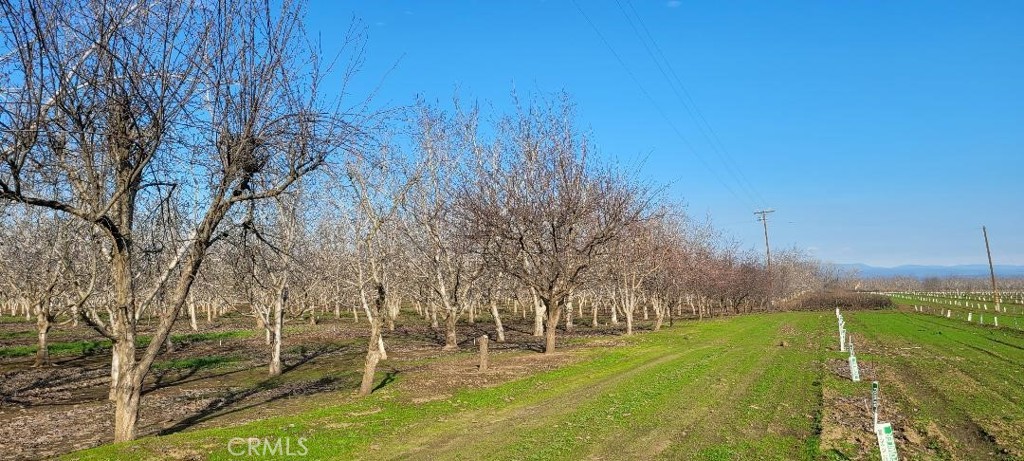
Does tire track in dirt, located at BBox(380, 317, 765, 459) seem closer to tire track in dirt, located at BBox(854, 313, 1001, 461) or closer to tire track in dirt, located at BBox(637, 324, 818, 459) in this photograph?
tire track in dirt, located at BBox(637, 324, 818, 459)

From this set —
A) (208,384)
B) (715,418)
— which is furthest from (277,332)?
(715,418)

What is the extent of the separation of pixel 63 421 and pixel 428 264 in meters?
21.8

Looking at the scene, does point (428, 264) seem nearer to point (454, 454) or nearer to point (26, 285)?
point (26, 285)

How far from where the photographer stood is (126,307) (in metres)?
10.2

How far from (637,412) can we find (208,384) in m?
16.2

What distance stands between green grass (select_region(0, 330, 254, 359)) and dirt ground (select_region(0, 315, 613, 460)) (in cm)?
89

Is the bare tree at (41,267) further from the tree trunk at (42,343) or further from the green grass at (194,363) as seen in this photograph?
the green grass at (194,363)

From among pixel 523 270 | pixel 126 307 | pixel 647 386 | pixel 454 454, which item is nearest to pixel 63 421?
pixel 126 307

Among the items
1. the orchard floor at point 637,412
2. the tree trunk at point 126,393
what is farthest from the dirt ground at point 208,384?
the tree trunk at point 126,393

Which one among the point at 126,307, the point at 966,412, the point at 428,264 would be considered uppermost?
the point at 428,264

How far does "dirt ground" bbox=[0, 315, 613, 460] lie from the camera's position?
14.7 metres

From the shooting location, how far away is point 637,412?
1308 cm

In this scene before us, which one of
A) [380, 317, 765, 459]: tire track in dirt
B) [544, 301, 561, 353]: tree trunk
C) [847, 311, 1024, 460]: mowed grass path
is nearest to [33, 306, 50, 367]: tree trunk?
[544, 301, 561, 353]: tree trunk

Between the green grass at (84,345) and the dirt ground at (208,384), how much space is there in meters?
0.89
